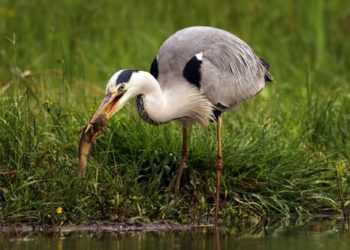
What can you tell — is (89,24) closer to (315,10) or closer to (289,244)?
(315,10)

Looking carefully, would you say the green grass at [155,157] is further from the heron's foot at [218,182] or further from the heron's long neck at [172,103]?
the heron's long neck at [172,103]

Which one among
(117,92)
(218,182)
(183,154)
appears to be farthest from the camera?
(183,154)

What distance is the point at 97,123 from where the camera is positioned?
766cm

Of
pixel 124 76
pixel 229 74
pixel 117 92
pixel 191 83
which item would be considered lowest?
pixel 117 92

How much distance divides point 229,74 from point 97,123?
152 cm

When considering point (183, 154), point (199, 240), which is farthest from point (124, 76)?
point (199, 240)

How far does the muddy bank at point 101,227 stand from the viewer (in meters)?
7.73

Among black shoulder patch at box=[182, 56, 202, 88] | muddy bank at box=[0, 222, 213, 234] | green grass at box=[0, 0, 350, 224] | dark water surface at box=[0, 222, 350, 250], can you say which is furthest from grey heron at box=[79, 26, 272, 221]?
dark water surface at box=[0, 222, 350, 250]

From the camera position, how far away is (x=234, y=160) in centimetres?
864

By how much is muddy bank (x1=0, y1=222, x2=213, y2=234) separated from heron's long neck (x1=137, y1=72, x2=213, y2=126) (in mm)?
727

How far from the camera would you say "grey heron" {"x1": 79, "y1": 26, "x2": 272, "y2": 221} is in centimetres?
791

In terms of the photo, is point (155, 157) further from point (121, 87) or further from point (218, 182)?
point (121, 87)

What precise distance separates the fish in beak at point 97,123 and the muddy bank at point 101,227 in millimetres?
429

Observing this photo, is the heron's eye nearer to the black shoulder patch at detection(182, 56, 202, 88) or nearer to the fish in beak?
the fish in beak
